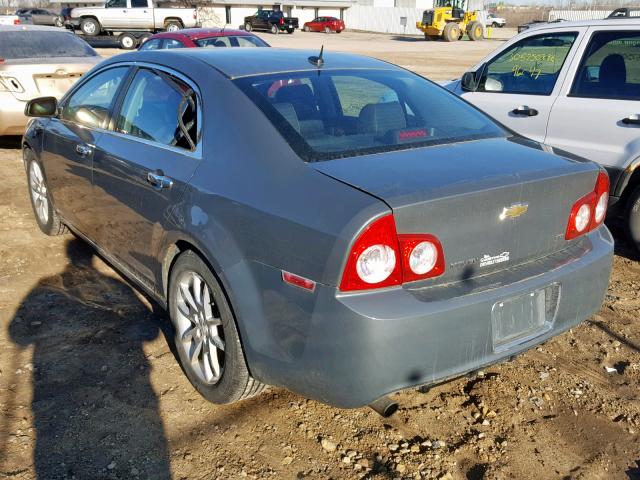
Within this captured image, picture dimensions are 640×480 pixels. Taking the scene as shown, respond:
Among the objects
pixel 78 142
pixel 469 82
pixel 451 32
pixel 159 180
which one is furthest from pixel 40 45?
pixel 451 32

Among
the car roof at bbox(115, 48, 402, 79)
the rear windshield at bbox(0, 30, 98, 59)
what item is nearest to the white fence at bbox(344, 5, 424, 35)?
the rear windshield at bbox(0, 30, 98, 59)

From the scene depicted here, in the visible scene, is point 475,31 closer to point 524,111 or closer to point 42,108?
point 524,111

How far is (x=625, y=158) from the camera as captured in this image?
195 inches

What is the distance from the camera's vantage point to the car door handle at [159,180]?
3252mm

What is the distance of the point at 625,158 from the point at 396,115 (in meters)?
2.46

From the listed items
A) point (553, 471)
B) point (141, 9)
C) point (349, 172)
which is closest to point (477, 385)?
point (553, 471)

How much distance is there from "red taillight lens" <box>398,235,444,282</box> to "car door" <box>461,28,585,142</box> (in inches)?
133

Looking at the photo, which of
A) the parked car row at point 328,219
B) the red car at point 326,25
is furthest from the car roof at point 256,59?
the red car at point 326,25

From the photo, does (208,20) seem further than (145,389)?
Yes

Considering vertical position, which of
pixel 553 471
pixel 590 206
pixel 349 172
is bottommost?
pixel 553 471

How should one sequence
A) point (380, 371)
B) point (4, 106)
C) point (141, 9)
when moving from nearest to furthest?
1. point (380, 371)
2. point (4, 106)
3. point (141, 9)

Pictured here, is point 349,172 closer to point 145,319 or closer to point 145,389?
point 145,389

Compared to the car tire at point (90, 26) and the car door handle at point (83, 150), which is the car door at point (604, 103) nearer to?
the car door handle at point (83, 150)

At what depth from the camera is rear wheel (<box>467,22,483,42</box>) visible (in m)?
45.1
